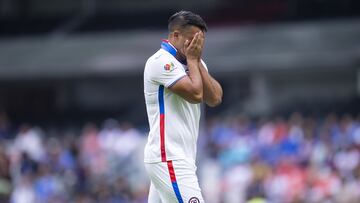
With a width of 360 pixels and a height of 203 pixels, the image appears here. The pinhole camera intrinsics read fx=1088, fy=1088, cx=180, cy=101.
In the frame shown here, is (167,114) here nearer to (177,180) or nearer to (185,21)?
(177,180)

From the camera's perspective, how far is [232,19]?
29547 mm

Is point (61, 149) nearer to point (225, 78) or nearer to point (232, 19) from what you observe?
point (225, 78)

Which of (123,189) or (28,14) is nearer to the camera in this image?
(123,189)

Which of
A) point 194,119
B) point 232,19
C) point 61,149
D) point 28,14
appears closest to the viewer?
point 194,119

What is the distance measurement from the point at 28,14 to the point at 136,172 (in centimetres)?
1428

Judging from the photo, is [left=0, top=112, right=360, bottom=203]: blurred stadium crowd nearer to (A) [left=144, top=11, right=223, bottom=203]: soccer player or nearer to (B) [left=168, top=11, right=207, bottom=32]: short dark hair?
(A) [left=144, top=11, right=223, bottom=203]: soccer player

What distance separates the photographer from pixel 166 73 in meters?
7.91

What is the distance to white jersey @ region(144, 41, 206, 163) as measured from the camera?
7953 millimetres

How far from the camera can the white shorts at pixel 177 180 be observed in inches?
312

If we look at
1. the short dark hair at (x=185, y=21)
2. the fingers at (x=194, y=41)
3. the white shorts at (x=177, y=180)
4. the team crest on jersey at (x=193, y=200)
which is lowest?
the team crest on jersey at (x=193, y=200)

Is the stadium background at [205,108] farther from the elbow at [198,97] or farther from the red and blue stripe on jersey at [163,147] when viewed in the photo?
the elbow at [198,97]

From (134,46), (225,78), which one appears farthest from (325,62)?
(134,46)

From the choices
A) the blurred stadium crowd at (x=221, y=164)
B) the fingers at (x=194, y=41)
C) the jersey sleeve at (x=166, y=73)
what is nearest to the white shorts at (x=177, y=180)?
the jersey sleeve at (x=166, y=73)

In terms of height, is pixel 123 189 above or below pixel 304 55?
below
